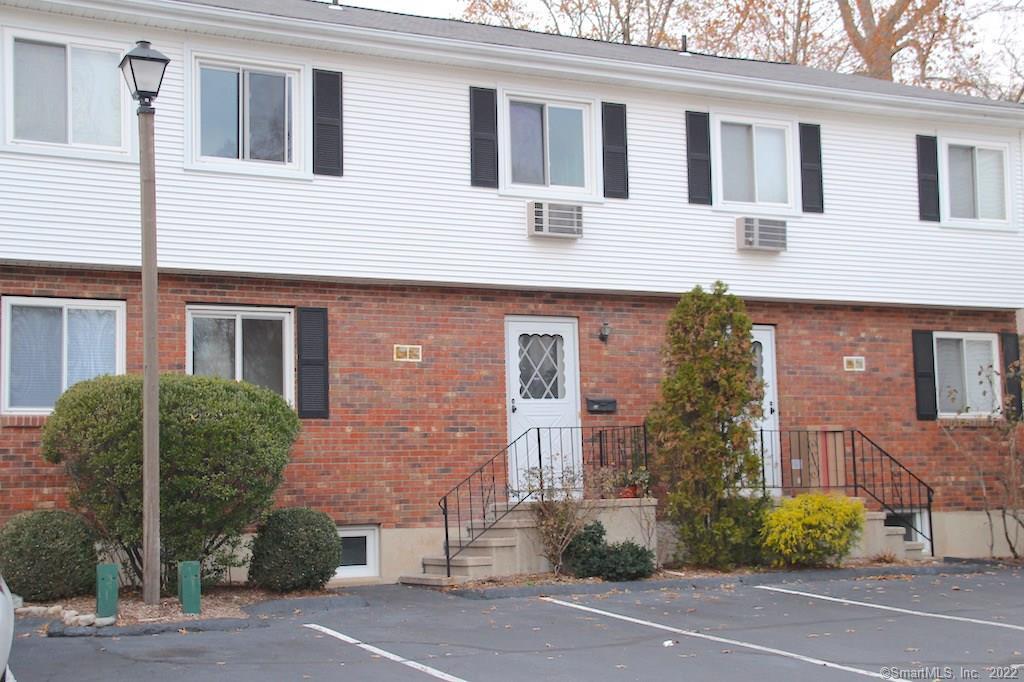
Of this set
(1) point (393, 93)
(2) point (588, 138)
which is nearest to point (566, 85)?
(2) point (588, 138)

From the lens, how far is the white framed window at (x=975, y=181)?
17.8 metres

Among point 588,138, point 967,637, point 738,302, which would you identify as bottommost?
point 967,637

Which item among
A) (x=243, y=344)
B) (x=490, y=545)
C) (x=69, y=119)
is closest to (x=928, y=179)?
(x=490, y=545)

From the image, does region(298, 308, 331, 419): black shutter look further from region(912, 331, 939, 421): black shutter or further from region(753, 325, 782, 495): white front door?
region(912, 331, 939, 421): black shutter

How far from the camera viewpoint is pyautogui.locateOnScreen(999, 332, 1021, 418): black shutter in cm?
1742

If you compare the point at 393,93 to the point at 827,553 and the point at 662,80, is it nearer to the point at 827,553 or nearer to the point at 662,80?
the point at 662,80

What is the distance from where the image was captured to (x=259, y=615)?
35.8 feet

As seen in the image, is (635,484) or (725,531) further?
(635,484)

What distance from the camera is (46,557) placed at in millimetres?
11156

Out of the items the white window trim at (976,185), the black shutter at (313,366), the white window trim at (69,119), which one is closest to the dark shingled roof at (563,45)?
the white window trim at (976,185)

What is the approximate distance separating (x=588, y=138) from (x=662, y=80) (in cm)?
117

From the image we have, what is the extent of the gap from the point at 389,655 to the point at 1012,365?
1099cm

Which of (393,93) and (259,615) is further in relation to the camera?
(393,93)

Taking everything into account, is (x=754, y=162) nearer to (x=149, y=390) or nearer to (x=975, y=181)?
(x=975, y=181)
